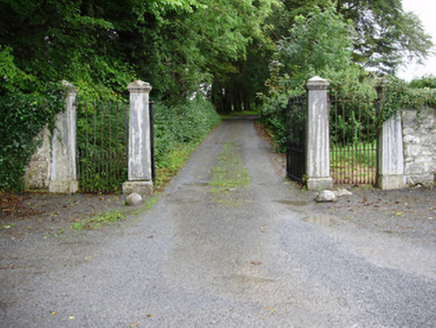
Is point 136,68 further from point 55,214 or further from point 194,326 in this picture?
point 194,326

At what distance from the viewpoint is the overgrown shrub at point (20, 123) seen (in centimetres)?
834

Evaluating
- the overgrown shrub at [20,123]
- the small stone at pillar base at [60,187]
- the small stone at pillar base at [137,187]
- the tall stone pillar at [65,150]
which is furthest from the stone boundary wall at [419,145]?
the overgrown shrub at [20,123]

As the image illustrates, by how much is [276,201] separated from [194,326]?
4.96 meters

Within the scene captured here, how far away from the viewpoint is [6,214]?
6836 mm

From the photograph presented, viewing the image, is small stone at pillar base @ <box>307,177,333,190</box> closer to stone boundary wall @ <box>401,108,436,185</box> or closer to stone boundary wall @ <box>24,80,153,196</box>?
stone boundary wall @ <box>401,108,436,185</box>

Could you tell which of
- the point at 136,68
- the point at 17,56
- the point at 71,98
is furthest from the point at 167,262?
the point at 136,68

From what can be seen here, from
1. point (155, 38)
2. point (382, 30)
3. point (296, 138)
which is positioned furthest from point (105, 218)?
point (382, 30)

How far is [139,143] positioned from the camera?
8.43 meters

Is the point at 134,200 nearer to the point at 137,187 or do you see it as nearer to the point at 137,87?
the point at 137,187

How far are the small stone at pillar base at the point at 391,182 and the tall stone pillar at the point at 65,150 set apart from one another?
680cm

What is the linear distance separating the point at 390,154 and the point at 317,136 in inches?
64.7

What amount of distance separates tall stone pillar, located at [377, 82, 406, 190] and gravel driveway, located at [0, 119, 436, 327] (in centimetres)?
114

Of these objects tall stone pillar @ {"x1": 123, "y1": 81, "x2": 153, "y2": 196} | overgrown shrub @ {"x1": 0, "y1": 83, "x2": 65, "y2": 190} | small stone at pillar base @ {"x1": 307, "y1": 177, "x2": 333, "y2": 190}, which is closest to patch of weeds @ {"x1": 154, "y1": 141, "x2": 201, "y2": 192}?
tall stone pillar @ {"x1": 123, "y1": 81, "x2": 153, "y2": 196}

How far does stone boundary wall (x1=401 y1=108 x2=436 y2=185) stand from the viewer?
8.51 metres
